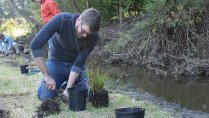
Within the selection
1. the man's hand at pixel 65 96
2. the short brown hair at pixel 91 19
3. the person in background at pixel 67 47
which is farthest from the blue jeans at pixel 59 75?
the short brown hair at pixel 91 19

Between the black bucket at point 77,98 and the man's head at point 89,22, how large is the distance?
0.71m

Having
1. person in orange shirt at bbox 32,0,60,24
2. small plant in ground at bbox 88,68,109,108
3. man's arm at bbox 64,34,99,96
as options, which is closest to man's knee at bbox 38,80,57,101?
man's arm at bbox 64,34,99,96

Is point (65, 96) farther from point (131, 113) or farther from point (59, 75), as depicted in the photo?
point (131, 113)

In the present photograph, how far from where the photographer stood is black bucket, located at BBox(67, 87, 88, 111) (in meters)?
4.66

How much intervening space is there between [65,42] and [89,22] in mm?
756

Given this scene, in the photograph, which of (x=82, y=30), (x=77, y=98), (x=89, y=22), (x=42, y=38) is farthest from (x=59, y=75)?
(x=89, y=22)

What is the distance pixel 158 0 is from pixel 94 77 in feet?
22.3

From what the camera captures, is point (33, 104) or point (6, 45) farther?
point (6, 45)

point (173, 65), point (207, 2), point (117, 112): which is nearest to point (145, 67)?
point (173, 65)

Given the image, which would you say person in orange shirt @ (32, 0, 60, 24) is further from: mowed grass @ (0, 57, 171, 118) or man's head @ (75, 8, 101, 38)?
man's head @ (75, 8, 101, 38)

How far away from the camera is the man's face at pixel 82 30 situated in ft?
14.2

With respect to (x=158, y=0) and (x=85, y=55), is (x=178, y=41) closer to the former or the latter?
(x=158, y=0)

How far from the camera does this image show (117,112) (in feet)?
13.6

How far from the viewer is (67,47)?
4961mm
